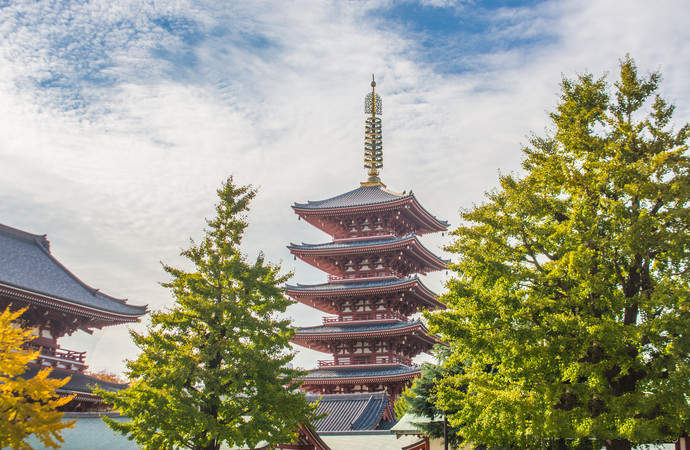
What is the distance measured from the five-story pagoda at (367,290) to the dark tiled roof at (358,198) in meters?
Answer: 0.07

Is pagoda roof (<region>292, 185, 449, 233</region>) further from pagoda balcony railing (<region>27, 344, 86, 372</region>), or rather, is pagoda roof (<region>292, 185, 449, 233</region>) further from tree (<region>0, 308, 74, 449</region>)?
tree (<region>0, 308, 74, 449</region>)

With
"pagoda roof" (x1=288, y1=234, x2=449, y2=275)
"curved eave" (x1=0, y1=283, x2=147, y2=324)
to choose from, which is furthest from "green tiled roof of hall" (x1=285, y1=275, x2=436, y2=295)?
"curved eave" (x1=0, y1=283, x2=147, y2=324)

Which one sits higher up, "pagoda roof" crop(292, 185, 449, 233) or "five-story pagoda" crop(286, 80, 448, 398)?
"pagoda roof" crop(292, 185, 449, 233)


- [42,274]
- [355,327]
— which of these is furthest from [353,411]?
[42,274]

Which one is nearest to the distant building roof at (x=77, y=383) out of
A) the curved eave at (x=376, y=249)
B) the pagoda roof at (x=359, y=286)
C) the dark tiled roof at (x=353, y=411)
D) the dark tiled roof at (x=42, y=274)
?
the dark tiled roof at (x=42, y=274)

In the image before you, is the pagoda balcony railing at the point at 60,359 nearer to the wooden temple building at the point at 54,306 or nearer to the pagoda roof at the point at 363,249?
the wooden temple building at the point at 54,306

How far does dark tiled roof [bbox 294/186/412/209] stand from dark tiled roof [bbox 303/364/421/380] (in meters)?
9.84

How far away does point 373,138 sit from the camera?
4484 cm

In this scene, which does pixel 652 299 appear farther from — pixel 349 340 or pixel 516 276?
pixel 349 340

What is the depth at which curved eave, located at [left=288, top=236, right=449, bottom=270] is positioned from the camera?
3522 cm

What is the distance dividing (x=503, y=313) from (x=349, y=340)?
2209cm

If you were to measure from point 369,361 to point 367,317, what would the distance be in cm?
266

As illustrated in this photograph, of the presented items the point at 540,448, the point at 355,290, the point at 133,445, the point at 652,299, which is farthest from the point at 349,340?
the point at 652,299

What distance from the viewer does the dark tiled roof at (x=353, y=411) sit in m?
28.8
